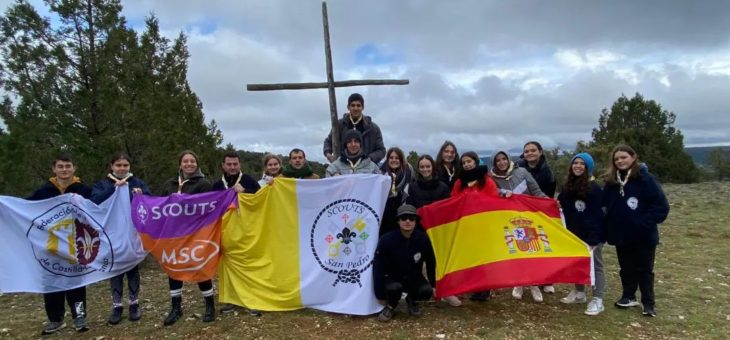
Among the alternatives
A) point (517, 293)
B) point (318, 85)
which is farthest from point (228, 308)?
point (517, 293)

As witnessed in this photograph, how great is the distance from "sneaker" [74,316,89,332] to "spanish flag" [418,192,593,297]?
4.64 metres

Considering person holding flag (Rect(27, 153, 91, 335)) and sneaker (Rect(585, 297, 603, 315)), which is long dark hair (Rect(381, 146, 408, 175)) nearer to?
sneaker (Rect(585, 297, 603, 315))

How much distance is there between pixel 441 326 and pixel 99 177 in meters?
6.75

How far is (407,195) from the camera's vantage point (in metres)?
6.78

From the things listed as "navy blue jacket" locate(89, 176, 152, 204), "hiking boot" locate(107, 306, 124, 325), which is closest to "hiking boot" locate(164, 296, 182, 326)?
"hiking boot" locate(107, 306, 124, 325)

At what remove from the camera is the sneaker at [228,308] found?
650cm

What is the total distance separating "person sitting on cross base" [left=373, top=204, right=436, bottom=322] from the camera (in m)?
6.06

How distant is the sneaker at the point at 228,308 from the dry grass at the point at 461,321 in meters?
0.15

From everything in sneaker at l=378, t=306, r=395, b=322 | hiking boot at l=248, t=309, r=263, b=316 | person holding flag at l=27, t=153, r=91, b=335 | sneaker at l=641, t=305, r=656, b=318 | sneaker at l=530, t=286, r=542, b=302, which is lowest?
sneaker at l=641, t=305, r=656, b=318

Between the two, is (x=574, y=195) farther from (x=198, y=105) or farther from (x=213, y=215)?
(x=198, y=105)

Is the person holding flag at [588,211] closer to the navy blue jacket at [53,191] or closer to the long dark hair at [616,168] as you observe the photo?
the long dark hair at [616,168]

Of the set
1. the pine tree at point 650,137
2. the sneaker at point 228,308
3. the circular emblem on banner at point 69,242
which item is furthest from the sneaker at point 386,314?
the pine tree at point 650,137

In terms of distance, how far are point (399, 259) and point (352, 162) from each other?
5.37ft

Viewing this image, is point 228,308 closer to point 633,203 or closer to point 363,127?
point 363,127
